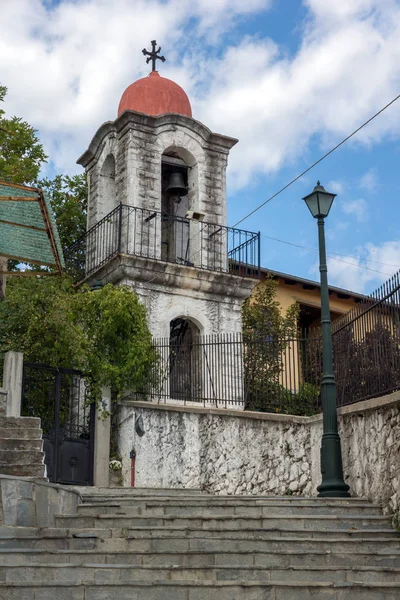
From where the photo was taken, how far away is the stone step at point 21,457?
11.3 metres

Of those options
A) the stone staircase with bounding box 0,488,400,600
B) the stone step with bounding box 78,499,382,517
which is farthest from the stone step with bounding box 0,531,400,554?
the stone step with bounding box 78,499,382,517

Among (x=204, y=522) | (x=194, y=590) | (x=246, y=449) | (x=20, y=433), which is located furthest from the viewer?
(x=246, y=449)

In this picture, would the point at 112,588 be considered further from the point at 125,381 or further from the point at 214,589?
the point at 125,381

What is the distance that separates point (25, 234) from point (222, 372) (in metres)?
5.93

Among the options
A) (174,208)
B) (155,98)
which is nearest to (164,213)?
(174,208)

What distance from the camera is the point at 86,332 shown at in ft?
58.1

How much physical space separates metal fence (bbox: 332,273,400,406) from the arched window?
826 centimetres

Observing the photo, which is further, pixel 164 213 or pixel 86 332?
pixel 164 213

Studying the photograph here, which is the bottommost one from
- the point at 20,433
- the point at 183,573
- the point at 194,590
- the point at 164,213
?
the point at 194,590

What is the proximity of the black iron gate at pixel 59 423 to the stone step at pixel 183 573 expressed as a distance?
8.06 metres

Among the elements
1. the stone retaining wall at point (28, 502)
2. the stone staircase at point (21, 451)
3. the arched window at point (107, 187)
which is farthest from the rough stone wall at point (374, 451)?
the arched window at point (107, 187)

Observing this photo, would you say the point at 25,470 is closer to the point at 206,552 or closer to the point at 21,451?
the point at 21,451

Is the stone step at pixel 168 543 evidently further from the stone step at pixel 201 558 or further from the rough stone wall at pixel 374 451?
the rough stone wall at pixel 374 451

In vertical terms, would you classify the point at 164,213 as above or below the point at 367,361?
above
